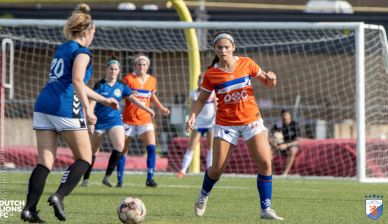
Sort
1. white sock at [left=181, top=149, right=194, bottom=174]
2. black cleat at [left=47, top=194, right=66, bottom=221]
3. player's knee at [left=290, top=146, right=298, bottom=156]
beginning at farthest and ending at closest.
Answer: player's knee at [left=290, top=146, right=298, bottom=156]
white sock at [left=181, top=149, right=194, bottom=174]
black cleat at [left=47, top=194, right=66, bottom=221]

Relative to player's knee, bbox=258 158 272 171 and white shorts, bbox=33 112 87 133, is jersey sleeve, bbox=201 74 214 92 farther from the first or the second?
white shorts, bbox=33 112 87 133

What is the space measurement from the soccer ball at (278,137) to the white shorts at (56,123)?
7.09m

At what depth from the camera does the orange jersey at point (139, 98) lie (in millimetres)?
7656

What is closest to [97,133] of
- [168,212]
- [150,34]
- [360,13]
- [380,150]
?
[168,212]

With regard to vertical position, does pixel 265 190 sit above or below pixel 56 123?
below

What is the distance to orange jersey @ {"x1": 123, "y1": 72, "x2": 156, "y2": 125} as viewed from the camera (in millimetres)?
7656

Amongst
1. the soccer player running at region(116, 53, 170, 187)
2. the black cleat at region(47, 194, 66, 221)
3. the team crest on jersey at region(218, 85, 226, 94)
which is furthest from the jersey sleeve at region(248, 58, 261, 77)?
the soccer player running at region(116, 53, 170, 187)

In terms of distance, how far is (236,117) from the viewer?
15.0 feet

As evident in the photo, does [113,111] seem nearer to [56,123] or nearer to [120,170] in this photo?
[120,170]

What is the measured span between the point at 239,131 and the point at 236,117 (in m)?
0.15

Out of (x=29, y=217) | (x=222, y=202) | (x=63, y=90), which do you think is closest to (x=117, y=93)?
(x=222, y=202)

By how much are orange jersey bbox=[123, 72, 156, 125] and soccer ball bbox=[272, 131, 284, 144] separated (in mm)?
3829

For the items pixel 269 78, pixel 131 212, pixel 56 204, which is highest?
pixel 269 78

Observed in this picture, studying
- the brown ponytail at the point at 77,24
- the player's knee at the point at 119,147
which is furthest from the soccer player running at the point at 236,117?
the player's knee at the point at 119,147
